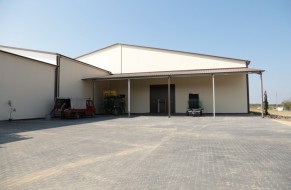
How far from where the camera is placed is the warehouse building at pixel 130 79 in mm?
16078

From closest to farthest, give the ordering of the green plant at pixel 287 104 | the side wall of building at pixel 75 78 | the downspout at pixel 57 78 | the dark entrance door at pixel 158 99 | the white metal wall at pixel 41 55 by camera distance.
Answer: the downspout at pixel 57 78 < the white metal wall at pixel 41 55 < the side wall of building at pixel 75 78 < the dark entrance door at pixel 158 99 < the green plant at pixel 287 104

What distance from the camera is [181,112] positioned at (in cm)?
2405

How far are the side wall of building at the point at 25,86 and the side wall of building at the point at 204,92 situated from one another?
24.1ft

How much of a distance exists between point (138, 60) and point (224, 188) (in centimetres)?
2259

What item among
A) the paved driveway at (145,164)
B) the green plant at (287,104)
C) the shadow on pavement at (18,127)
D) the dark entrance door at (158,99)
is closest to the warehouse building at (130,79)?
the dark entrance door at (158,99)

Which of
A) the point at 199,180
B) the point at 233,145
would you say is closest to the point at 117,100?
the point at 233,145

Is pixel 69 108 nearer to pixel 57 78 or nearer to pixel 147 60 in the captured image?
pixel 57 78

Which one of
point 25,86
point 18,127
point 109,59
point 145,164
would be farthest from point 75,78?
point 145,164

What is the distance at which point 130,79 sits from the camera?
863 inches

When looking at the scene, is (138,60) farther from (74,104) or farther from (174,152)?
(174,152)

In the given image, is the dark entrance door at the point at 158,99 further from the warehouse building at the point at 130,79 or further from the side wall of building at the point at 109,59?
the side wall of building at the point at 109,59

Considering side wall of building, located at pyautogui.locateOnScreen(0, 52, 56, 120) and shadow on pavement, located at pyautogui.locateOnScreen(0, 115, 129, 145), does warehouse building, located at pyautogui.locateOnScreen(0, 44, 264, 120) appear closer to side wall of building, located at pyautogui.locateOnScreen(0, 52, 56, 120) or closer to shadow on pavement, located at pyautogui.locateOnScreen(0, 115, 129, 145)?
side wall of building, located at pyautogui.locateOnScreen(0, 52, 56, 120)

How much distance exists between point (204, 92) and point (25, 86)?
1549cm

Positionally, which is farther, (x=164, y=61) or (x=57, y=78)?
(x=164, y=61)
